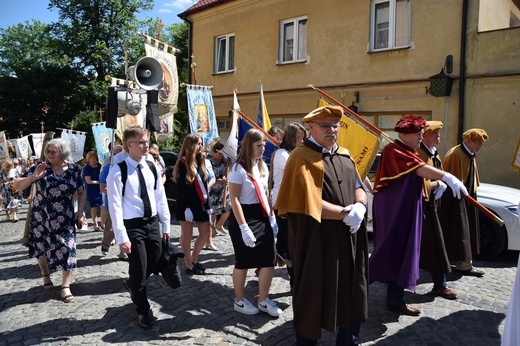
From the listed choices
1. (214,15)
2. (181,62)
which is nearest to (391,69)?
(214,15)

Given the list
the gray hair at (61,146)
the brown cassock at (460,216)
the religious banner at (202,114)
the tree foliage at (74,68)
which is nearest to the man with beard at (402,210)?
the brown cassock at (460,216)

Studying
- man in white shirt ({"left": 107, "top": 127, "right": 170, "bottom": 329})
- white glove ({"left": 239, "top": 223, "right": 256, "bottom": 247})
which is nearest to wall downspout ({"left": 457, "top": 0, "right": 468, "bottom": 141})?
white glove ({"left": 239, "top": 223, "right": 256, "bottom": 247})

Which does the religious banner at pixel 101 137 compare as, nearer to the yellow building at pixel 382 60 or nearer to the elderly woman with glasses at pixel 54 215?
the yellow building at pixel 382 60

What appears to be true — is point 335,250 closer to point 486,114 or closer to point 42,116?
point 486,114

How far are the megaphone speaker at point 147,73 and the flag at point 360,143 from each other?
8.64 ft

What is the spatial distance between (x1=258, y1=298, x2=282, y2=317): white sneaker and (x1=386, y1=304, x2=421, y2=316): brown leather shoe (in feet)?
3.84

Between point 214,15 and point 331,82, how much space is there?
6.42 meters

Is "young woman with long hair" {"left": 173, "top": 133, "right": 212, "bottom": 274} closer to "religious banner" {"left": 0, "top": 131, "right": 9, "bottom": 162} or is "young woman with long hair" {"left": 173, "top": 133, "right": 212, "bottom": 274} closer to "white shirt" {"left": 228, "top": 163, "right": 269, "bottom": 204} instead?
"white shirt" {"left": 228, "top": 163, "right": 269, "bottom": 204}

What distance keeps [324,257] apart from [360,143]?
9.36 feet

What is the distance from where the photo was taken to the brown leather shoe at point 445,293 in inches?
196

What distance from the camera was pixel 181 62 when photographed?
30.5 meters

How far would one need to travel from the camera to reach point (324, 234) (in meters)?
3.39

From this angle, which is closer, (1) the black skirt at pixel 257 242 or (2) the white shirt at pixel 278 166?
(1) the black skirt at pixel 257 242

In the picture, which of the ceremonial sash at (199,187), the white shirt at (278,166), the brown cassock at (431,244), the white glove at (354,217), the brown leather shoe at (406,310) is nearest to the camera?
the white glove at (354,217)
